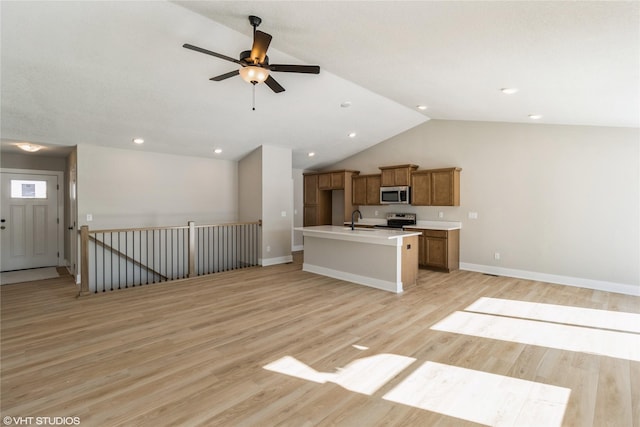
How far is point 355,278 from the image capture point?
5395 millimetres

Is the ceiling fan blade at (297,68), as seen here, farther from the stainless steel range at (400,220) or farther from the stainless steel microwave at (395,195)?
the stainless steel range at (400,220)

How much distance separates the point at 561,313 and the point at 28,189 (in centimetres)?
979

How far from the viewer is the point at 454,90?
14.2 ft

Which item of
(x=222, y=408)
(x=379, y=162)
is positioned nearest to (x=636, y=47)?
(x=222, y=408)

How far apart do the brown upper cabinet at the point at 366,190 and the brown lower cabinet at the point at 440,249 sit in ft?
5.29

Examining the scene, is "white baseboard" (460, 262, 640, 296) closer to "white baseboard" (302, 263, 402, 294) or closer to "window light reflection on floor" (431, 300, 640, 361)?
"window light reflection on floor" (431, 300, 640, 361)

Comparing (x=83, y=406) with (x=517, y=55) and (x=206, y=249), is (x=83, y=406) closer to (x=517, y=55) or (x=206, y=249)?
(x=517, y=55)

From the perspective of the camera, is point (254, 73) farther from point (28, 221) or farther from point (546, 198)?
point (28, 221)

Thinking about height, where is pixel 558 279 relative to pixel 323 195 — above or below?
below

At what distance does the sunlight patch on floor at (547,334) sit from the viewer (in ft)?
9.78

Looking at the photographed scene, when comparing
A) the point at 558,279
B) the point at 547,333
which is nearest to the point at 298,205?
the point at 558,279

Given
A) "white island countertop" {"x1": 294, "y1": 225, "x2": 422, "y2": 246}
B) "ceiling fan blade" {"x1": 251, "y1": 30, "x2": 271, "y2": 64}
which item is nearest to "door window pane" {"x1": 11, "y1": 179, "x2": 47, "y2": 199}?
"white island countertop" {"x1": 294, "y1": 225, "x2": 422, "y2": 246}

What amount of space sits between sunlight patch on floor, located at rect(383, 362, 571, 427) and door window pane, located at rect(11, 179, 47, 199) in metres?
8.07

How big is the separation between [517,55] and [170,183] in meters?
6.51
